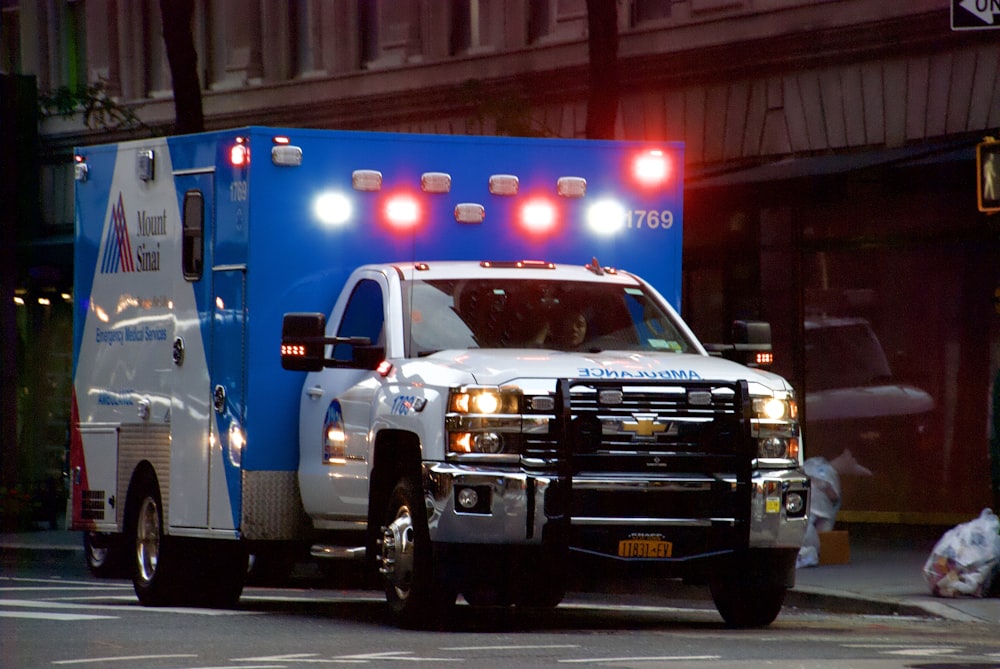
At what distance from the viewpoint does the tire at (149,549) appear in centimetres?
1451

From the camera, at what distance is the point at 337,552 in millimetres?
12977

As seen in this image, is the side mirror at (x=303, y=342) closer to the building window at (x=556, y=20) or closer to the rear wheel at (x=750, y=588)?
the rear wheel at (x=750, y=588)

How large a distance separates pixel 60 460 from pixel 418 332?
2216 centimetres

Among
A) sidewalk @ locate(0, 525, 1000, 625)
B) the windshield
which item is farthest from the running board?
sidewalk @ locate(0, 525, 1000, 625)

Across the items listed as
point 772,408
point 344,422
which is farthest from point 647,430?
point 344,422

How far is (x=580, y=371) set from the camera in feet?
38.2

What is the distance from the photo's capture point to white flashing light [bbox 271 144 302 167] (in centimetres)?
1352

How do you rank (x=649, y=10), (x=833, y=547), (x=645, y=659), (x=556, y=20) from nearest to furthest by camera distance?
(x=645, y=659) < (x=833, y=547) < (x=649, y=10) < (x=556, y=20)

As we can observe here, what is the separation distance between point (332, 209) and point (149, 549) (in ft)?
9.56

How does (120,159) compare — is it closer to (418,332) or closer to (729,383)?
(418,332)

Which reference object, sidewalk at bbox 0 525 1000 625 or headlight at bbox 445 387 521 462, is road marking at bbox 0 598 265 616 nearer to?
headlight at bbox 445 387 521 462

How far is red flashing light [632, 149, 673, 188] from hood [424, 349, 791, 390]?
7.68 ft

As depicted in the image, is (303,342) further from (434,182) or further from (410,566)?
(434,182)

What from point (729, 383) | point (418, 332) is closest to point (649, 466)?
point (729, 383)
